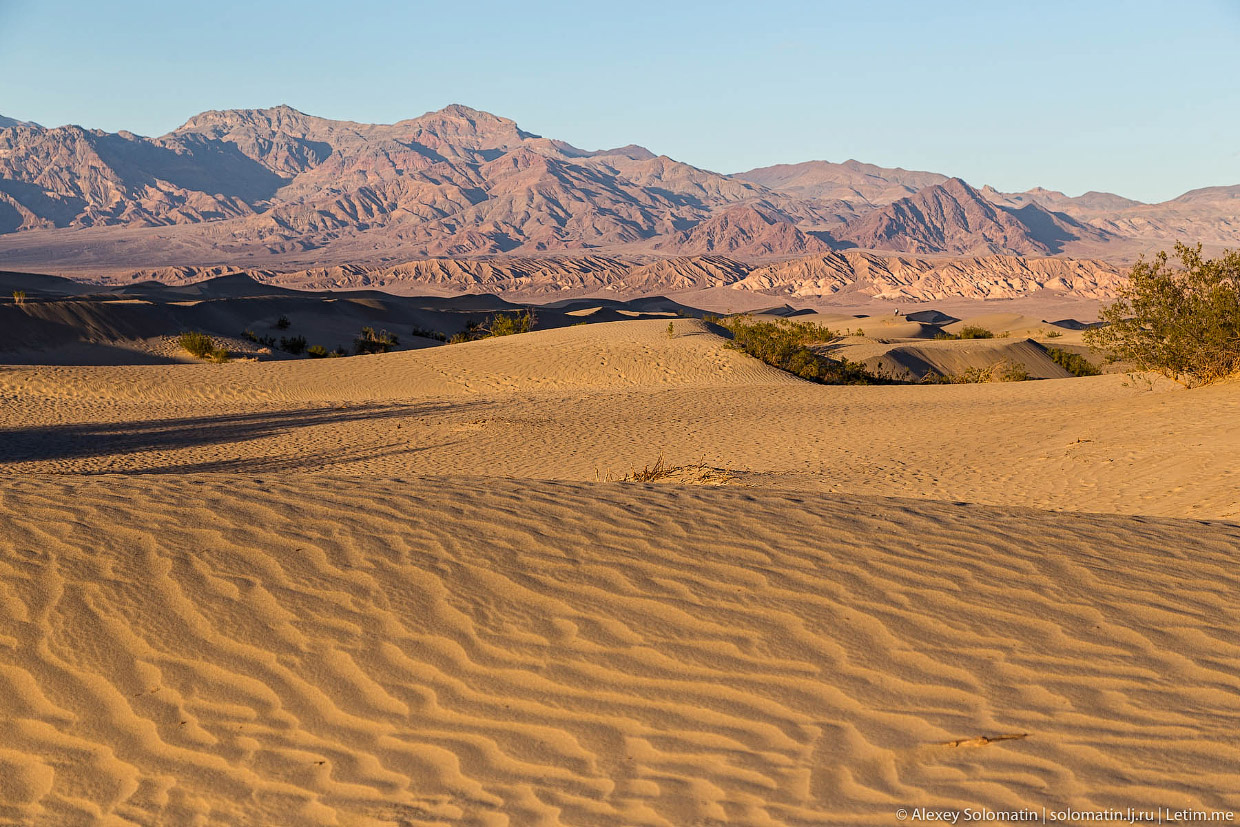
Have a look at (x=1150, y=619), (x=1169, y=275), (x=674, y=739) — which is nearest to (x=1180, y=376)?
(x=1169, y=275)

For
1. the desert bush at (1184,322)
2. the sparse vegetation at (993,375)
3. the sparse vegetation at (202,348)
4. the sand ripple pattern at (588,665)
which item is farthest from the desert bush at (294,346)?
the sand ripple pattern at (588,665)

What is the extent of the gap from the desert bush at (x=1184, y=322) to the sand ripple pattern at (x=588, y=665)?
11897mm

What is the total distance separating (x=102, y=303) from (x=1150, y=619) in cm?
3599

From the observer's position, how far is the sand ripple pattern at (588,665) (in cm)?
362

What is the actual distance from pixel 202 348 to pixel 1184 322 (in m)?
26.4

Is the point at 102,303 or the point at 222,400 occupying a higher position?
the point at 102,303

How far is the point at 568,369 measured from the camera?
2412cm

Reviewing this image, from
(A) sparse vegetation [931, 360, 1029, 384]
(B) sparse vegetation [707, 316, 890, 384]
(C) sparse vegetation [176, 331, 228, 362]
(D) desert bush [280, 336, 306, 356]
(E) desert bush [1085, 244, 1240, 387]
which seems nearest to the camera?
(E) desert bush [1085, 244, 1240, 387]

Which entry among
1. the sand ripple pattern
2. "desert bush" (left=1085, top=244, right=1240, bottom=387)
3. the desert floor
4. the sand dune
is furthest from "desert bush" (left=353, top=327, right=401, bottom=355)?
the sand ripple pattern

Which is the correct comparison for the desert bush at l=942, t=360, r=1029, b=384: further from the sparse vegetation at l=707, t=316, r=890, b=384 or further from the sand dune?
the sand dune

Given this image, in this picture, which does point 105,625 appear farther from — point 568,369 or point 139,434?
point 568,369

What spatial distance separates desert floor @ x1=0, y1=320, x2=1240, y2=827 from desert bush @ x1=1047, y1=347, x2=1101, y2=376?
28465 millimetres

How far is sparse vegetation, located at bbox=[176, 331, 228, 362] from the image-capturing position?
30.2 meters

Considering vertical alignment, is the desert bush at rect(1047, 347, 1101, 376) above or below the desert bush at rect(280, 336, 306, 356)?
above
